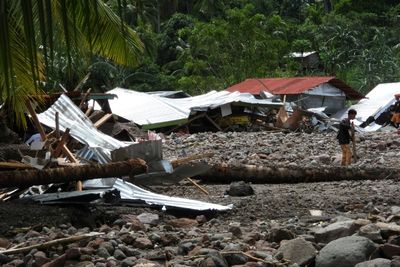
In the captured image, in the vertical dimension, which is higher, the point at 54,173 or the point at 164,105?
the point at 54,173

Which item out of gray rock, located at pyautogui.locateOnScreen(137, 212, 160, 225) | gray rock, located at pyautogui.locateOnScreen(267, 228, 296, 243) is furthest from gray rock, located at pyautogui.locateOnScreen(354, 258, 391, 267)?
gray rock, located at pyautogui.locateOnScreen(137, 212, 160, 225)

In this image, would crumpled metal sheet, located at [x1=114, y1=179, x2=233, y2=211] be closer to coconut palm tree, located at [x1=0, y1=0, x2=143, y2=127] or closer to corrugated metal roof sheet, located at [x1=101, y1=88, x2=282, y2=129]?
coconut palm tree, located at [x1=0, y1=0, x2=143, y2=127]

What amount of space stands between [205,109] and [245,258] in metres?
23.2

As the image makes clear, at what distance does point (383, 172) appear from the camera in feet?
39.8

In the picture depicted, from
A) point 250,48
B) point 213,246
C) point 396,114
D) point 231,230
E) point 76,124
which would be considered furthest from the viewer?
point 250,48

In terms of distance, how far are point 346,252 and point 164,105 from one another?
2420cm

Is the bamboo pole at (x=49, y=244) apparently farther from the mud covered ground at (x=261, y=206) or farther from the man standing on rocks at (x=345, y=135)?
the man standing on rocks at (x=345, y=135)

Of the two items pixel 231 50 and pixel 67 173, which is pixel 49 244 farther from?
pixel 231 50

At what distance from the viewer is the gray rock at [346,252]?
218 inches

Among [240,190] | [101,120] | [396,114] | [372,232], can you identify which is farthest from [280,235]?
[396,114]

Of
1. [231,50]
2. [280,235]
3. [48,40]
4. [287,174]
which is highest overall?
[231,50]

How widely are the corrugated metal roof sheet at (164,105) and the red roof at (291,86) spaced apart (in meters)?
2.31

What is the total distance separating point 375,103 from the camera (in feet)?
99.5

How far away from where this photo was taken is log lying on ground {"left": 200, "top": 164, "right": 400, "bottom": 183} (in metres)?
12.1
